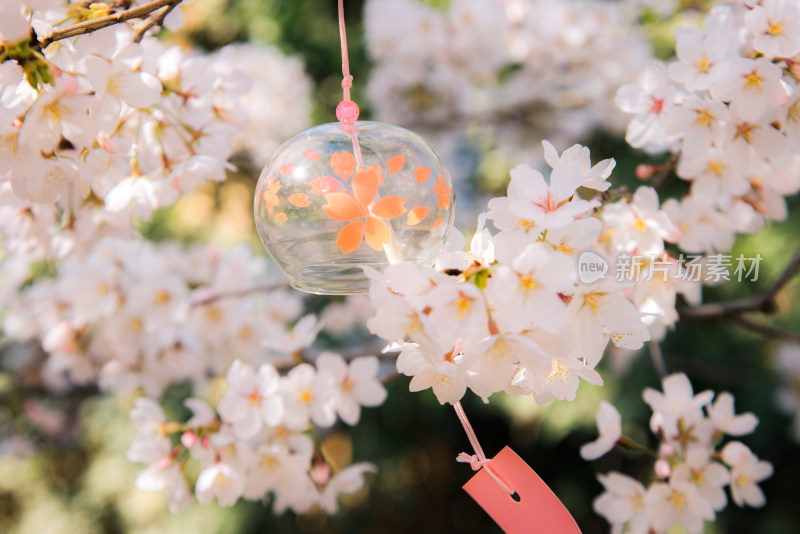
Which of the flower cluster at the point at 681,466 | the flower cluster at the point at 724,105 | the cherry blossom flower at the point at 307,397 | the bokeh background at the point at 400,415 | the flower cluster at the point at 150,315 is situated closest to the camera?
the flower cluster at the point at 724,105

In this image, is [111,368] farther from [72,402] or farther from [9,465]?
[9,465]

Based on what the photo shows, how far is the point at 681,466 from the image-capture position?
3.42ft

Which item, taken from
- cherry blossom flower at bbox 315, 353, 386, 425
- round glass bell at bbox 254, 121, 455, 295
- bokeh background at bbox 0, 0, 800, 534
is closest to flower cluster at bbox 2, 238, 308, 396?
cherry blossom flower at bbox 315, 353, 386, 425

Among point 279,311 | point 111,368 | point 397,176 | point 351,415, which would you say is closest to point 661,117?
point 397,176

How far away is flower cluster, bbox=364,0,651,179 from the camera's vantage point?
2.26 meters

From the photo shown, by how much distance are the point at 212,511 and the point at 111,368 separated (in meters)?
1.23

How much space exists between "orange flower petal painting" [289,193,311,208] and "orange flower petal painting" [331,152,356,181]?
0.14 feet

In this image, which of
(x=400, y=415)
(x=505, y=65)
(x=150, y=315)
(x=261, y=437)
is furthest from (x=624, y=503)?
(x=400, y=415)

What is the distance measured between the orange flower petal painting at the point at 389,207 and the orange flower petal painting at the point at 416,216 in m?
0.01

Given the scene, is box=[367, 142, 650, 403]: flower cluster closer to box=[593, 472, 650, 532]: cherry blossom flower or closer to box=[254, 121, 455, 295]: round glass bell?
box=[254, 121, 455, 295]: round glass bell

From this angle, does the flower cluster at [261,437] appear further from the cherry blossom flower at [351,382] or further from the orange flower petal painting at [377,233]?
the orange flower petal painting at [377,233]

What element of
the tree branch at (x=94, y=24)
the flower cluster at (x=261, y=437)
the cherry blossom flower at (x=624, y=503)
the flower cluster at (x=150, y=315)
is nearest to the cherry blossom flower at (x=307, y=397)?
the flower cluster at (x=261, y=437)

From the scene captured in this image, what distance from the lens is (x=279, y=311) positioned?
1839mm

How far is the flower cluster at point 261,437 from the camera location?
1.10m
